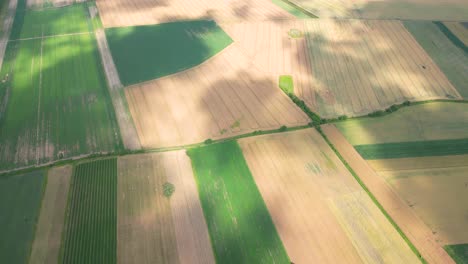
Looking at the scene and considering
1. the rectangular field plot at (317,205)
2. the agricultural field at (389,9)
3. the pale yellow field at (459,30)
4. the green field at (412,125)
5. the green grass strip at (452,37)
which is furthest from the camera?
the agricultural field at (389,9)

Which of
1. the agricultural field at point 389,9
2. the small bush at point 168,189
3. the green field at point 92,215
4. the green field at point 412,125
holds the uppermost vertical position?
the agricultural field at point 389,9

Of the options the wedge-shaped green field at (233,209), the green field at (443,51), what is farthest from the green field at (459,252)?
the green field at (443,51)

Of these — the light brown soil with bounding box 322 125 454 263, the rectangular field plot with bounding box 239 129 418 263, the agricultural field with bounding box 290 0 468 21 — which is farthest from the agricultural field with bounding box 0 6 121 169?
the agricultural field with bounding box 290 0 468 21

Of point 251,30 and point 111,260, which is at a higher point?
point 251,30

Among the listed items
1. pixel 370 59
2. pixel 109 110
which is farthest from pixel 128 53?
pixel 370 59

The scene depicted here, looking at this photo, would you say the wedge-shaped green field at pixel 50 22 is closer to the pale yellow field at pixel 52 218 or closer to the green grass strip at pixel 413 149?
the pale yellow field at pixel 52 218

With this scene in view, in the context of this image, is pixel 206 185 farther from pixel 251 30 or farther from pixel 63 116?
pixel 251 30
